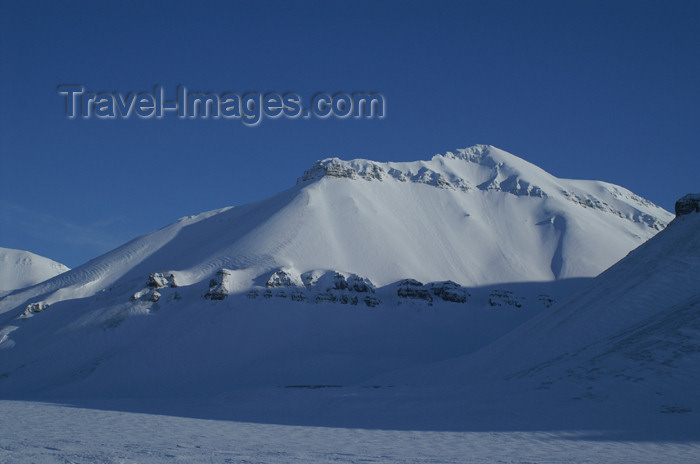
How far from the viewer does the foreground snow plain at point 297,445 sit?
11914 mm

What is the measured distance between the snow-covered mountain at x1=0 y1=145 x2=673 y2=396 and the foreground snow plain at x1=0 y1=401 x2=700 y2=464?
2066 centimetres

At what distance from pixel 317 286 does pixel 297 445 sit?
37.3 m

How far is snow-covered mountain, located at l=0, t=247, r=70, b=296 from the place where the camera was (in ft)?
348

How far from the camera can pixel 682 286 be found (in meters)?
27.9

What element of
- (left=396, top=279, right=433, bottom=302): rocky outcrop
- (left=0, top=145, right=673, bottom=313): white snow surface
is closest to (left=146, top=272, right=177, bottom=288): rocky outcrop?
(left=0, top=145, right=673, bottom=313): white snow surface

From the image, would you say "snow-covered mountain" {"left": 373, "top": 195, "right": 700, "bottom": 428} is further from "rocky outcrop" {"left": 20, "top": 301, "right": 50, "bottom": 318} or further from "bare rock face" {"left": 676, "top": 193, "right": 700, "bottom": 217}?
"rocky outcrop" {"left": 20, "top": 301, "right": 50, "bottom": 318}

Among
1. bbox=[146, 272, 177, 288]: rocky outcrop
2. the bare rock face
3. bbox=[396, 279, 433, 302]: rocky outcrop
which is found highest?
the bare rock face

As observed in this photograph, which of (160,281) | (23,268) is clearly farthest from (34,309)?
(23,268)

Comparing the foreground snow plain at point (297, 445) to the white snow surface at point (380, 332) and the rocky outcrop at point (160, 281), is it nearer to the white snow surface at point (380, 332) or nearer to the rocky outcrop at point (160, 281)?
the white snow surface at point (380, 332)

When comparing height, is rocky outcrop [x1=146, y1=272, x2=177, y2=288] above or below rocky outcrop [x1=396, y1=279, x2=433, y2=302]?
above

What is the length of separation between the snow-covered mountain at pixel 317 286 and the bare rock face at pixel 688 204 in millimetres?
19422

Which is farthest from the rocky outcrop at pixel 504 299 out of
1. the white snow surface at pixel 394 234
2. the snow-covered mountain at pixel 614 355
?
the snow-covered mountain at pixel 614 355

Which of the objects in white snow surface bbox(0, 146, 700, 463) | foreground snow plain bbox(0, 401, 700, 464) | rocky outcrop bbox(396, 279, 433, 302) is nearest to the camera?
foreground snow plain bbox(0, 401, 700, 464)

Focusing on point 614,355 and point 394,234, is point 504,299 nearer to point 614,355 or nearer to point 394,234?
point 394,234
